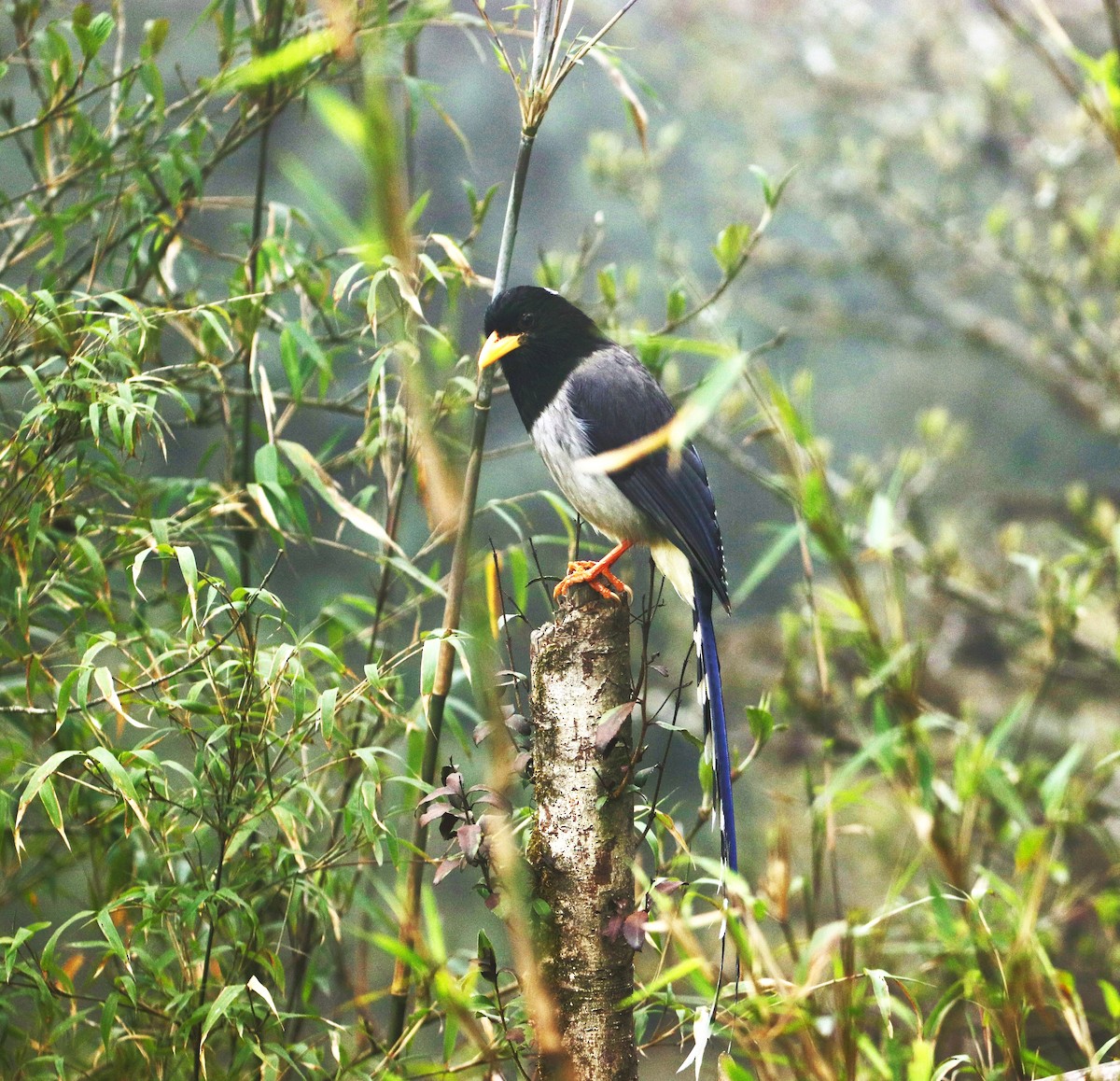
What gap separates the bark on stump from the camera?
3.24ft

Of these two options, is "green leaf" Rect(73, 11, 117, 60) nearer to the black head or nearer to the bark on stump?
the black head

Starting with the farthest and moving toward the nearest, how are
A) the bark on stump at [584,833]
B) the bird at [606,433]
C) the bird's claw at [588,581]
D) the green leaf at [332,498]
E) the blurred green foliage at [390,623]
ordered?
1. the bird at [606,433]
2. the green leaf at [332,498]
3. the bird's claw at [588,581]
4. the bark on stump at [584,833]
5. the blurred green foliage at [390,623]

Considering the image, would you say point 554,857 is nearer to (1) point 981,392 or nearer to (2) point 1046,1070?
(2) point 1046,1070

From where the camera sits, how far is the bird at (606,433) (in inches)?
54.1

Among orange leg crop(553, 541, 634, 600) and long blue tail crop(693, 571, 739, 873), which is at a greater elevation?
orange leg crop(553, 541, 634, 600)

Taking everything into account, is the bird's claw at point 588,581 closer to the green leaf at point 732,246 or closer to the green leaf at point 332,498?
the green leaf at point 332,498

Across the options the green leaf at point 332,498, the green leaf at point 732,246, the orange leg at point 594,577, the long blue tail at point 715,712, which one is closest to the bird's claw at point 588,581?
the orange leg at point 594,577

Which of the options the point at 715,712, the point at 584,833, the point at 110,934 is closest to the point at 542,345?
the point at 715,712

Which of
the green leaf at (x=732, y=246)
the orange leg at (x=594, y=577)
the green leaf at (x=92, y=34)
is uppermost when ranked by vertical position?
the green leaf at (x=92, y=34)

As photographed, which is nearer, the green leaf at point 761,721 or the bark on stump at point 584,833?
the bark on stump at point 584,833

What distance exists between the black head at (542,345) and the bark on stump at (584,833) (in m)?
0.51

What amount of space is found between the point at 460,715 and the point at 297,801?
1688mm

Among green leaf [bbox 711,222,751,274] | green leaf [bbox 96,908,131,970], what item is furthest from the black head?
green leaf [bbox 96,908,131,970]

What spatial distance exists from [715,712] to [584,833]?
0.69 feet
